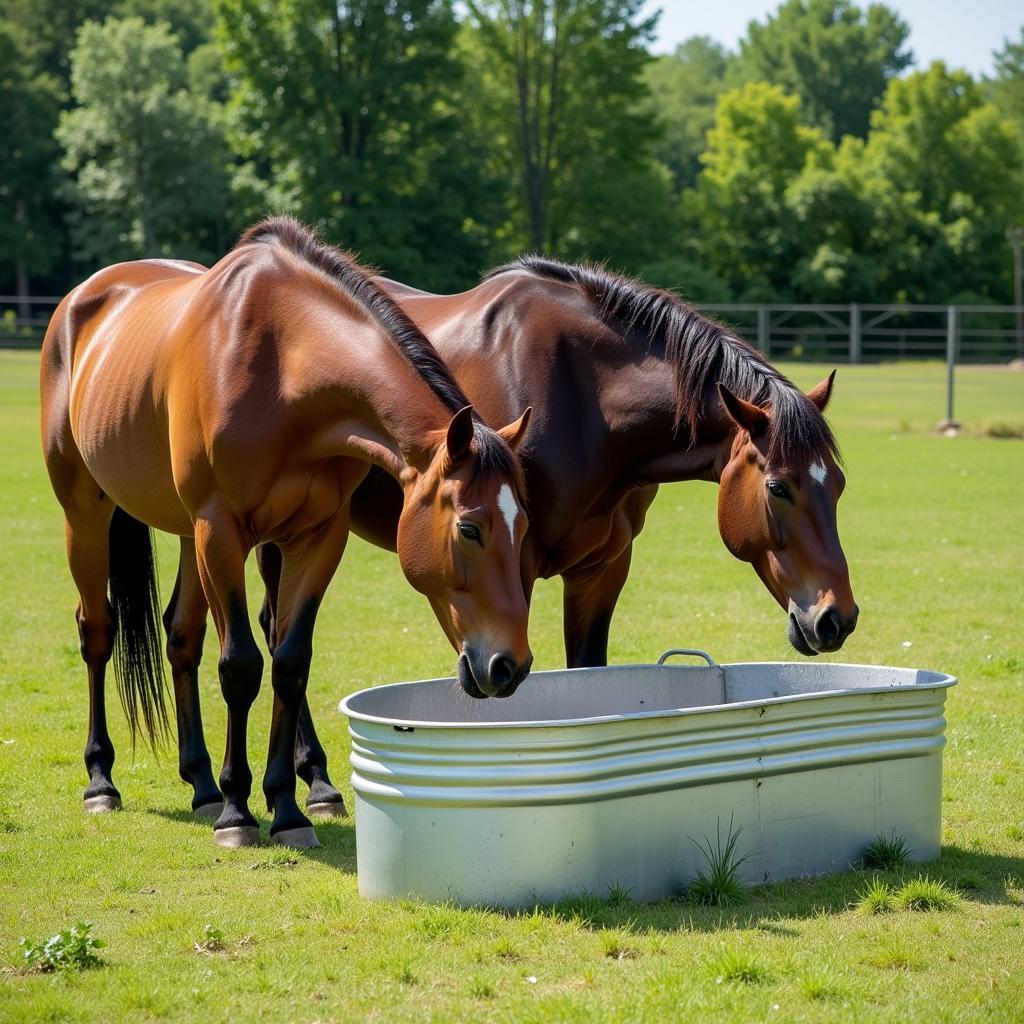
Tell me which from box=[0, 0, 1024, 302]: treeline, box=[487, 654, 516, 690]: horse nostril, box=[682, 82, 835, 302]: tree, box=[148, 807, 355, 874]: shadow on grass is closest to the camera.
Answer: box=[487, 654, 516, 690]: horse nostril

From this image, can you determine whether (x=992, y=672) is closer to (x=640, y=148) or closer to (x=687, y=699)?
(x=687, y=699)

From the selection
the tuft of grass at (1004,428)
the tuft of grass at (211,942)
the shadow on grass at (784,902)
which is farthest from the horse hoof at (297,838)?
the tuft of grass at (1004,428)

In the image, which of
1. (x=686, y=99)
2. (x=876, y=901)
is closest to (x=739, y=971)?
(x=876, y=901)

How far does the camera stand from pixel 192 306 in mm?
5656

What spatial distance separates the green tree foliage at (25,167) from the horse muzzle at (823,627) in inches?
2134

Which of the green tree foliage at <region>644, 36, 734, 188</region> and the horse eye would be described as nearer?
the horse eye

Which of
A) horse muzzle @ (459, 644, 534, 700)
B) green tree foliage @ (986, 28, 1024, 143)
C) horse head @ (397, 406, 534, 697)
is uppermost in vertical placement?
green tree foliage @ (986, 28, 1024, 143)

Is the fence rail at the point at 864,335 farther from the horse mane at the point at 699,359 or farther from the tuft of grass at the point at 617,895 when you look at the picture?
the tuft of grass at the point at 617,895

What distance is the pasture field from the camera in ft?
12.3

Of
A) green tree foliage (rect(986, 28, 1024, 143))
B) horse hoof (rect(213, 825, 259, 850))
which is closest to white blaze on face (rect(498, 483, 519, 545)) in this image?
horse hoof (rect(213, 825, 259, 850))

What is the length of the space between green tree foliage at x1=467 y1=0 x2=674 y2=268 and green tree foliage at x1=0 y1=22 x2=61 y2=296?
1778 cm

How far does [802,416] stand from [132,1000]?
287 cm

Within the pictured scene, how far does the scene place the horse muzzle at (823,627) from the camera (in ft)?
15.8

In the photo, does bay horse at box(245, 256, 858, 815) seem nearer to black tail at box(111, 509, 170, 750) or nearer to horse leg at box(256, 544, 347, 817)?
horse leg at box(256, 544, 347, 817)
